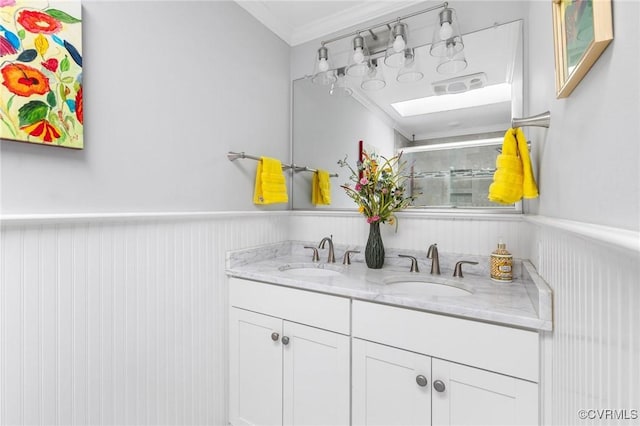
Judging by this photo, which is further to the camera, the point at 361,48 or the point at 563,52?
the point at 361,48

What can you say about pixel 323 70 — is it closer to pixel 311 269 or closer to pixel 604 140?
pixel 311 269

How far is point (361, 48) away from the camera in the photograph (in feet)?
5.63

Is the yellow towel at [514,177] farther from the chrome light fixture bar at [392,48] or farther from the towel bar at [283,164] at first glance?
the towel bar at [283,164]

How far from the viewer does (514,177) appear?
104cm

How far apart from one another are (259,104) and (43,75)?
41.2 inches

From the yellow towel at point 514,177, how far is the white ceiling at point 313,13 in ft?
3.69

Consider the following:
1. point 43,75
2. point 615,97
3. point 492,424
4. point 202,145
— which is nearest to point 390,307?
point 492,424

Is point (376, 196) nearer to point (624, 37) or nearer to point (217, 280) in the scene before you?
point (217, 280)

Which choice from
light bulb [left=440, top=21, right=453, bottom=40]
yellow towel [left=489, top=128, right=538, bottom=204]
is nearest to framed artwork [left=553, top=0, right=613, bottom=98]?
yellow towel [left=489, top=128, right=538, bottom=204]

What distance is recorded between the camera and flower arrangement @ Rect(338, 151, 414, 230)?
5.17ft

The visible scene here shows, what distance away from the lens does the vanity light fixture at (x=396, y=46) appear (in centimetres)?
159

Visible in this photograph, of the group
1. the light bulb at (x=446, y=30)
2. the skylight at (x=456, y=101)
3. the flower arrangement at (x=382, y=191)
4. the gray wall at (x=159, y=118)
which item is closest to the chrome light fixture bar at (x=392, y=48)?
the light bulb at (x=446, y=30)

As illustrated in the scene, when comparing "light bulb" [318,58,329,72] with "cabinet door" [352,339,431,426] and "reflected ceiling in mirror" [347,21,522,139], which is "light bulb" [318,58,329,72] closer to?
"reflected ceiling in mirror" [347,21,522,139]

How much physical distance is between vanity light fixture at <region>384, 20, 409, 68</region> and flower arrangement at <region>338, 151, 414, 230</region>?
537 millimetres
